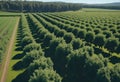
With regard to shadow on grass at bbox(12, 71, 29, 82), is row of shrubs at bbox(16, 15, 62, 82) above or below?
above

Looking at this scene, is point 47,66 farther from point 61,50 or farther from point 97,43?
point 97,43

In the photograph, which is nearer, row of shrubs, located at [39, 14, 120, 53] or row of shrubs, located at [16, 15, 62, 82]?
row of shrubs, located at [16, 15, 62, 82]

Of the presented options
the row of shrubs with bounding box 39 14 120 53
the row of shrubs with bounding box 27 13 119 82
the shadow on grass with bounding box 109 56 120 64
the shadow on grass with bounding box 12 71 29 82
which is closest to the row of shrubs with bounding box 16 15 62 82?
the shadow on grass with bounding box 12 71 29 82

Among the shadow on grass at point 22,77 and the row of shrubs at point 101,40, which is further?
the row of shrubs at point 101,40

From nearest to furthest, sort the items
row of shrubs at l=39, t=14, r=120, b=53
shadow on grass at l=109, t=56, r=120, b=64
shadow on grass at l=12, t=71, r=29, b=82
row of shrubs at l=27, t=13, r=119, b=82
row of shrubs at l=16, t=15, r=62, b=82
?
row of shrubs at l=16, t=15, r=62, b=82, row of shrubs at l=27, t=13, r=119, b=82, shadow on grass at l=12, t=71, r=29, b=82, shadow on grass at l=109, t=56, r=120, b=64, row of shrubs at l=39, t=14, r=120, b=53

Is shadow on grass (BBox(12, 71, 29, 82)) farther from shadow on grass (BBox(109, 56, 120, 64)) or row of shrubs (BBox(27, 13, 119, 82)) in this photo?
shadow on grass (BBox(109, 56, 120, 64))

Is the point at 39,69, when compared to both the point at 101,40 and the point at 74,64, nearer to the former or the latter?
the point at 74,64

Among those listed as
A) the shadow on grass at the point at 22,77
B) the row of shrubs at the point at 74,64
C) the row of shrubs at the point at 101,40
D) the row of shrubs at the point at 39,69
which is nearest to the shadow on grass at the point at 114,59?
the row of shrubs at the point at 101,40

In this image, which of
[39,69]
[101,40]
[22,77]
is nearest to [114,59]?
[101,40]

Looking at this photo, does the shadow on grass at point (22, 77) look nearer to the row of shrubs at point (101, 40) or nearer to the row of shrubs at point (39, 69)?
the row of shrubs at point (39, 69)

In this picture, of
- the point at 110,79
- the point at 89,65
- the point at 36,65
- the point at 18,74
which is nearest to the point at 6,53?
the point at 18,74

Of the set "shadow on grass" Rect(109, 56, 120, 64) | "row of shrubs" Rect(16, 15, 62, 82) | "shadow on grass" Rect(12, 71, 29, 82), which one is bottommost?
"shadow on grass" Rect(12, 71, 29, 82)

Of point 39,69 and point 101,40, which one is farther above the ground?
Result: point 101,40
